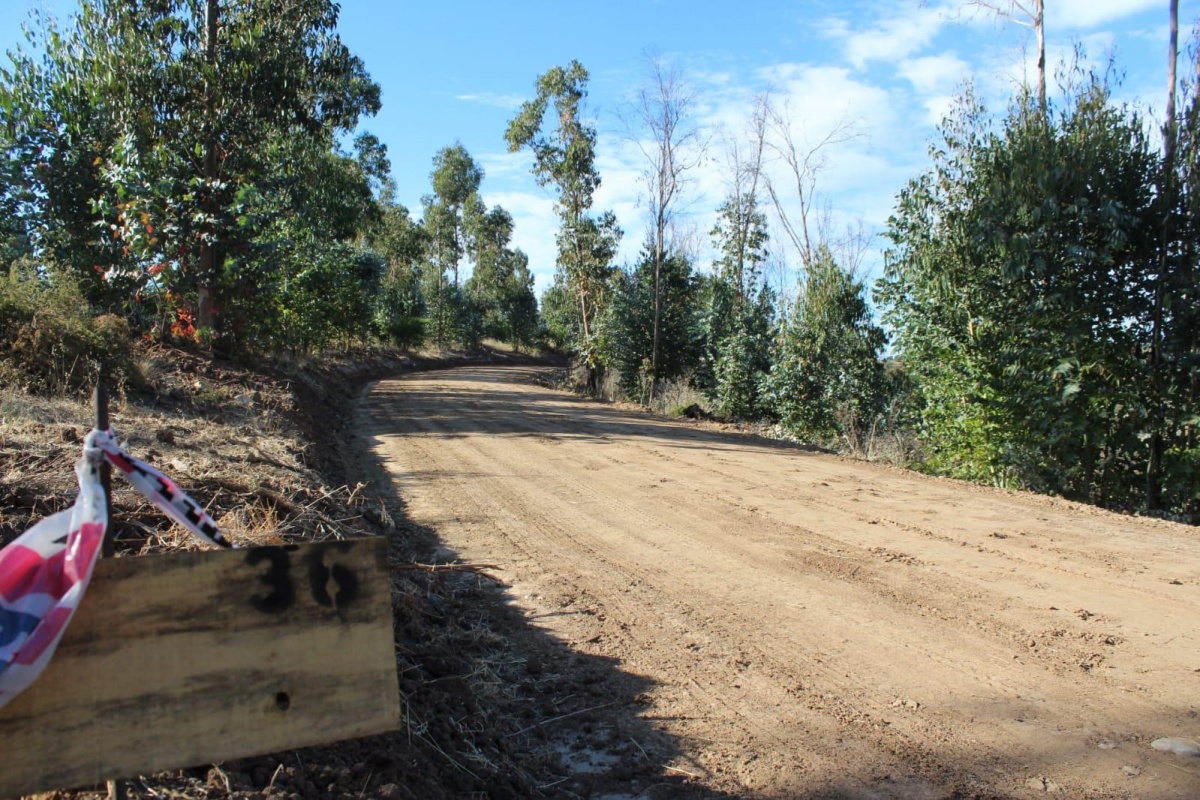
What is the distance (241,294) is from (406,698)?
487 inches

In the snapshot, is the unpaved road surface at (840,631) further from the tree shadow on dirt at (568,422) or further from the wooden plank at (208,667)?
the tree shadow on dirt at (568,422)

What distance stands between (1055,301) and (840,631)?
799 centimetres

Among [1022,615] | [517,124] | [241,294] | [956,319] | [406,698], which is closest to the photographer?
[406,698]

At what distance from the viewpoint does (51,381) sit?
862 cm

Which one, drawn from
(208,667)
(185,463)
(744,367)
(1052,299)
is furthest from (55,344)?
(744,367)

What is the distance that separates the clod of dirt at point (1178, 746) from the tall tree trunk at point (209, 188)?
44.9 feet

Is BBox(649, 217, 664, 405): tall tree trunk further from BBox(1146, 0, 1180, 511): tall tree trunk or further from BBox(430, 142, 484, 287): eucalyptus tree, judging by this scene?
BBox(430, 142, 484, 287): eucalyptus tree

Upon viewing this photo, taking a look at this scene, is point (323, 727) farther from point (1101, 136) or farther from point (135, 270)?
point (135, 270)

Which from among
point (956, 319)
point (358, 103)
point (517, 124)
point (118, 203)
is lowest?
point (956, 319)

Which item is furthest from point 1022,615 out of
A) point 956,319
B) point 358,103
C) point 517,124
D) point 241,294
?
point 517,124

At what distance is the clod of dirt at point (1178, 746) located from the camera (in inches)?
145

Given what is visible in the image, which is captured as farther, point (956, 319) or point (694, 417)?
point (694, 417)

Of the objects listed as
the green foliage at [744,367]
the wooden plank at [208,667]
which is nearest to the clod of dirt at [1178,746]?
the wooden plank at [208,667]

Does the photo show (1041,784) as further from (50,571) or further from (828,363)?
(828,363)
